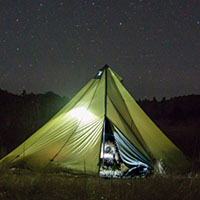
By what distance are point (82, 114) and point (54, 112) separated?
11.6m

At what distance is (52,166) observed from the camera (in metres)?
5.85

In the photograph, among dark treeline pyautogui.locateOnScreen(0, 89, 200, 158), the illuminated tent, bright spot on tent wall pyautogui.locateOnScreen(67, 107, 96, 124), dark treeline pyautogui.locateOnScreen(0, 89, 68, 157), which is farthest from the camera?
dark treeline pyautogui.locateOnScreen(0, 89, 200, 158)

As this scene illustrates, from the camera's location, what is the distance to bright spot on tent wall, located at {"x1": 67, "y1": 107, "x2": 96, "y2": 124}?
6625 millimetres

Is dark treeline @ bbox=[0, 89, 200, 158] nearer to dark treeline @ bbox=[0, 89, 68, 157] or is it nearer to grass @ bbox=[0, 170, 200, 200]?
dark treeline @ bbox=[0, 89, 68, 157]

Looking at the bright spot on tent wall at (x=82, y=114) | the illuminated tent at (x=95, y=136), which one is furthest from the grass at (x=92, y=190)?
the bright spot on tent wall at (x=82, y=114)

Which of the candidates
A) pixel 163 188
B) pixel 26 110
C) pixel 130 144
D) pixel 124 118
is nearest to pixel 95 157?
pixel 130 144

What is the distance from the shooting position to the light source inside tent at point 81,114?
21.8 feet

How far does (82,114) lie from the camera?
6809 millimetres

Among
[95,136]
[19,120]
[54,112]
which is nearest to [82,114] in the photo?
[95,136]

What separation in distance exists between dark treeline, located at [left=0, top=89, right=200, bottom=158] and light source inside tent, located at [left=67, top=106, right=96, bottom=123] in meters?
2.52

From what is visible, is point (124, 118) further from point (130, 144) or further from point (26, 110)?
point (26, 110)

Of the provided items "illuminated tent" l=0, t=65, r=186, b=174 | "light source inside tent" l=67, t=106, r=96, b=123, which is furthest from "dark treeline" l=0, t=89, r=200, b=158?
"light source inside tent" l=67, t=106, r=96, b=123

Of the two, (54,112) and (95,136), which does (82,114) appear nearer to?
(95,136)

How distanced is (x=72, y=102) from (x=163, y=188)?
370 centimetres
